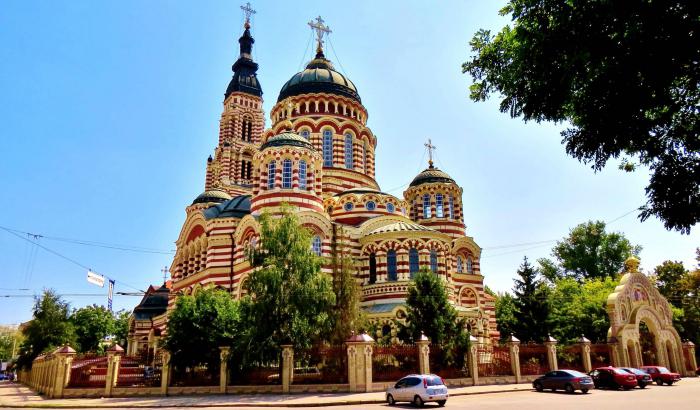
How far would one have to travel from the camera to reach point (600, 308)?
36.3m

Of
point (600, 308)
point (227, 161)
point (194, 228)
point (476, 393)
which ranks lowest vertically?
point (476, 393)

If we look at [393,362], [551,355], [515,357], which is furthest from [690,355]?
[393,362]

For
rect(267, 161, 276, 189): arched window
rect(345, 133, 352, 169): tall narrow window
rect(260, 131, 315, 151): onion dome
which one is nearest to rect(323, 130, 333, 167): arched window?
rect(345, 133, 352, 169): tall narrow window

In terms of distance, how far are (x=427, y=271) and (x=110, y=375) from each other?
14.7 m

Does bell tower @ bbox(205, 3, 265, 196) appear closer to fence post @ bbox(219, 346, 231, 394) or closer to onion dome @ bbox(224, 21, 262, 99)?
onion dome @ bbox(224, 21, 262, 99)

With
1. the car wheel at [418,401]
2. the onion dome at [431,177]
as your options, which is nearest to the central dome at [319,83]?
the onion dome at [431,177]

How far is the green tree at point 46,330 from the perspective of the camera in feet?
116

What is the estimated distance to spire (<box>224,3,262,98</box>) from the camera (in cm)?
6059

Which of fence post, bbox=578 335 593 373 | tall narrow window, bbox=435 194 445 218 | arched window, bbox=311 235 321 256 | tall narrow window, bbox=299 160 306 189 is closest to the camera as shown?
fence post, bbox=578 335 593 373

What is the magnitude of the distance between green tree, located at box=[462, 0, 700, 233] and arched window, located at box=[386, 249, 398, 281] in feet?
69.5

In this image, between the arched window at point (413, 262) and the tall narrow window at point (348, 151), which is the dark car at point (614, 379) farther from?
the tall narrow window at point (348, 151)

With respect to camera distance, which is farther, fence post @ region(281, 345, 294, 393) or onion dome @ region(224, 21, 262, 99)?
onion dome @ region(224, 21, 262, 99)

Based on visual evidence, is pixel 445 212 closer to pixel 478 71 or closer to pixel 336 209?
pixel 336 209

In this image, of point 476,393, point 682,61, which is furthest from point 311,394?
point 682,61
